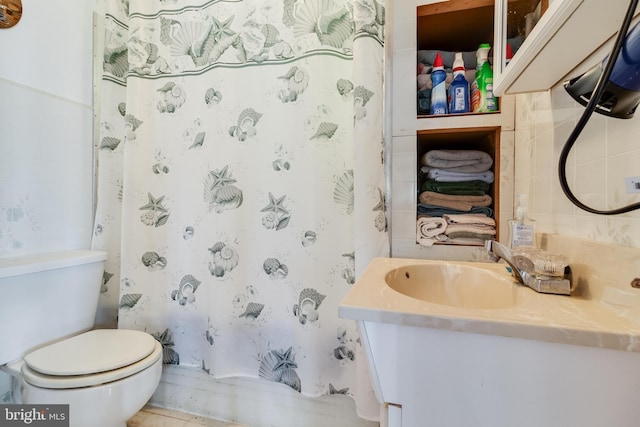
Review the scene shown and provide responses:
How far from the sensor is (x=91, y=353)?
92 centimetres

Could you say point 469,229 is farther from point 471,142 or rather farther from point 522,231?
point 471,142

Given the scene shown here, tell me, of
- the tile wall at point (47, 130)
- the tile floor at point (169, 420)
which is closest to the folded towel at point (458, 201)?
the tile floor at point (169, 420)

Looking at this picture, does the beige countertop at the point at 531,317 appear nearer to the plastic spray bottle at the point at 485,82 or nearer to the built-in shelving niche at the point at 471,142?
the built-in shelving niche at the point at 471,142

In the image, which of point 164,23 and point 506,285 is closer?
point 506,285

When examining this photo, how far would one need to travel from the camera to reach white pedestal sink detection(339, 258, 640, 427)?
364mm

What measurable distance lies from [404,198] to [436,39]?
2.20 feet

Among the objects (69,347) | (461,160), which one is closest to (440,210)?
(461,160)

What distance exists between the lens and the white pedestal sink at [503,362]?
364 millimetres

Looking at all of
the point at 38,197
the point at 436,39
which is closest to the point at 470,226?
the point at 436,39

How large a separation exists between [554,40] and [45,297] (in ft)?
5.68

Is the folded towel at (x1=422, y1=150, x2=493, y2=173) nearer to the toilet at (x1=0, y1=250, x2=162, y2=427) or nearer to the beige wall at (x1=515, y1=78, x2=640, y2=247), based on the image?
the beige wall at (x1=515, y1=78, x2=640, y2=247)

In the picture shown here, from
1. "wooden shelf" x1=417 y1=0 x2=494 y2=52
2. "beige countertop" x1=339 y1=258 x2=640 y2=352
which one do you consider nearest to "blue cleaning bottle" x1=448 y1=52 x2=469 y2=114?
"wooden shelf" x1=417 y1=0 x2=494 y2=52

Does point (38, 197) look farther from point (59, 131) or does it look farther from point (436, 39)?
point (436, 39)

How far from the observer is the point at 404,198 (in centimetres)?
98
